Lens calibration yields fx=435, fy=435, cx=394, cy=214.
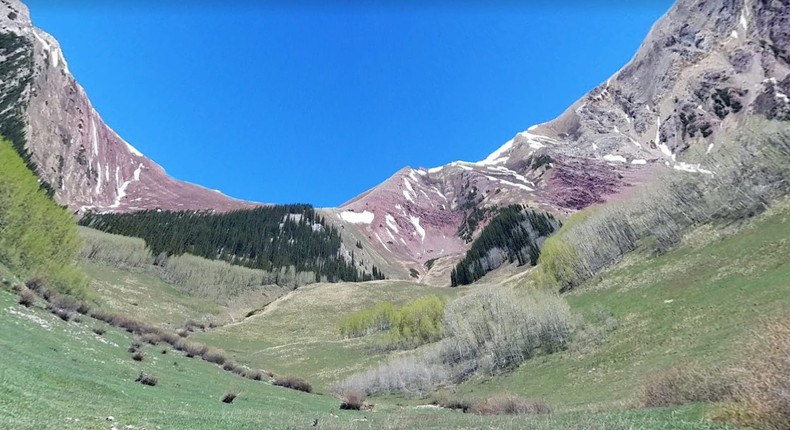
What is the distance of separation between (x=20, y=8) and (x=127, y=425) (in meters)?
244

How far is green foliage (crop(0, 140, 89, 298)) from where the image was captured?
1636 inches

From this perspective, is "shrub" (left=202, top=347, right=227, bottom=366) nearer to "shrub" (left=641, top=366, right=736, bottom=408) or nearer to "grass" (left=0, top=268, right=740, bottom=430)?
"grass" (left=0, top=268, right=740, bottom=430)

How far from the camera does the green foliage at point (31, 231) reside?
136 feet

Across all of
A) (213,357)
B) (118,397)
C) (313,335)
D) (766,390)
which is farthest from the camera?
(313,335)

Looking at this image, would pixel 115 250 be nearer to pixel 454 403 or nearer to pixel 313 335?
pixel 313 335

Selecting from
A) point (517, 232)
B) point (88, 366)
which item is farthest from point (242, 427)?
point (517, 232)

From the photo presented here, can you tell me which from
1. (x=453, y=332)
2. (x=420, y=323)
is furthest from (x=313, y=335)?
(x=453, y=332)

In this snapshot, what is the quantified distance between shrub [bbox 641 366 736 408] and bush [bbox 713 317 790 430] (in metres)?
1.50

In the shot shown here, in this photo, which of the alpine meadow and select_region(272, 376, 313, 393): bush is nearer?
the alpine meadow

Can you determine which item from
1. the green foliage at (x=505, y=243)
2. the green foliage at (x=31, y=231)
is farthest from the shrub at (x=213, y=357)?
the green foliage at (x=505, y=243)

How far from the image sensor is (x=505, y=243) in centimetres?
17112

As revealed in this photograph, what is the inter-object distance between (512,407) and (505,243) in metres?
152

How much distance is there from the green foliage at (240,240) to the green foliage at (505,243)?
137 feet

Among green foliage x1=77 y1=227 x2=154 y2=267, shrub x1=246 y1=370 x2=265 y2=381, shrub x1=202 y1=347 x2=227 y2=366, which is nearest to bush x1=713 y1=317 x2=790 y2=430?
shrub x1=246 y1=370 x2=265 y2=381
